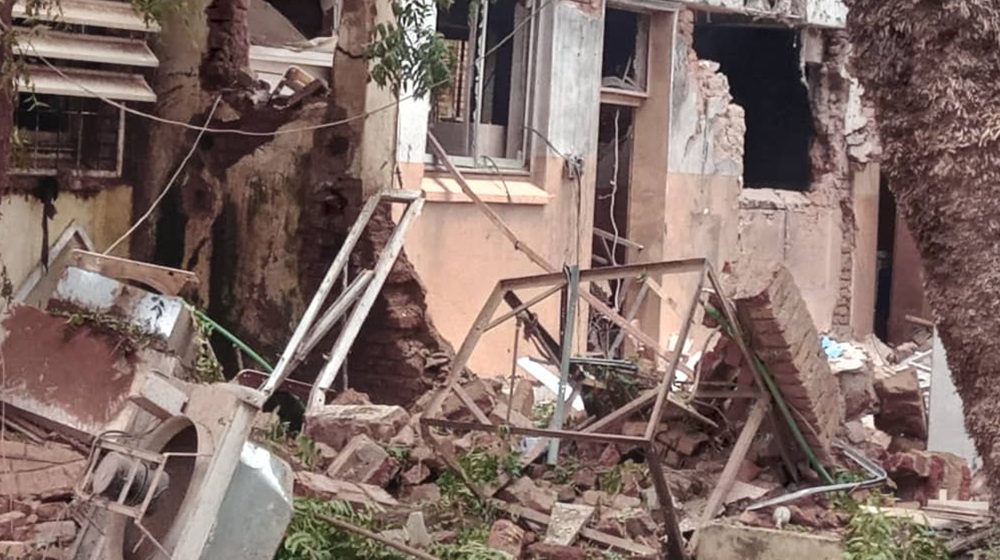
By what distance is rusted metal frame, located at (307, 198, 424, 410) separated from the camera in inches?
363

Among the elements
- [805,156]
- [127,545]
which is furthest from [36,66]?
[805,156]

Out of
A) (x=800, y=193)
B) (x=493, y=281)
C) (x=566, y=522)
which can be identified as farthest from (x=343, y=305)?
(x=800, y=193)

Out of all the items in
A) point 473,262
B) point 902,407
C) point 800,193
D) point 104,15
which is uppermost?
point 104,15

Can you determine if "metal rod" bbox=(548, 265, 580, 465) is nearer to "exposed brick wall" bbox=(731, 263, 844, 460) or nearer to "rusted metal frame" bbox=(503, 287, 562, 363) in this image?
"exposed brick wall" bbox=(731, 263, 844, 460)

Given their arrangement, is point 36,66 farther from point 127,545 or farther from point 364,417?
point 127,545

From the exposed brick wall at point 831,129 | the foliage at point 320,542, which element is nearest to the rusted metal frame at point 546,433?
the foliage at point 320,542

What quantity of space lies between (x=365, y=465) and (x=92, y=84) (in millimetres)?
3046

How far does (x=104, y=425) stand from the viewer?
780cm

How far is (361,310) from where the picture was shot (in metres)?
9.53

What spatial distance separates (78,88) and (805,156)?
11.6m

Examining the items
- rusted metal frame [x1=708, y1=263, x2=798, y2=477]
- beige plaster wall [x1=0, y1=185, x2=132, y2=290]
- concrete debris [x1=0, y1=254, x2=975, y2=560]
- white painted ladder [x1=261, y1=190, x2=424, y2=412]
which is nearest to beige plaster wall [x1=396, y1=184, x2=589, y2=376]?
white painted ladder [x1=261, y1=190, x2=424, y2=412]

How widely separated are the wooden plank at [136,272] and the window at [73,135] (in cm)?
67

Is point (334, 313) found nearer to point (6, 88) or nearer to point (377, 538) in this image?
point (377, 538)

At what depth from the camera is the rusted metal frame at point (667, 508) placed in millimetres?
7188
